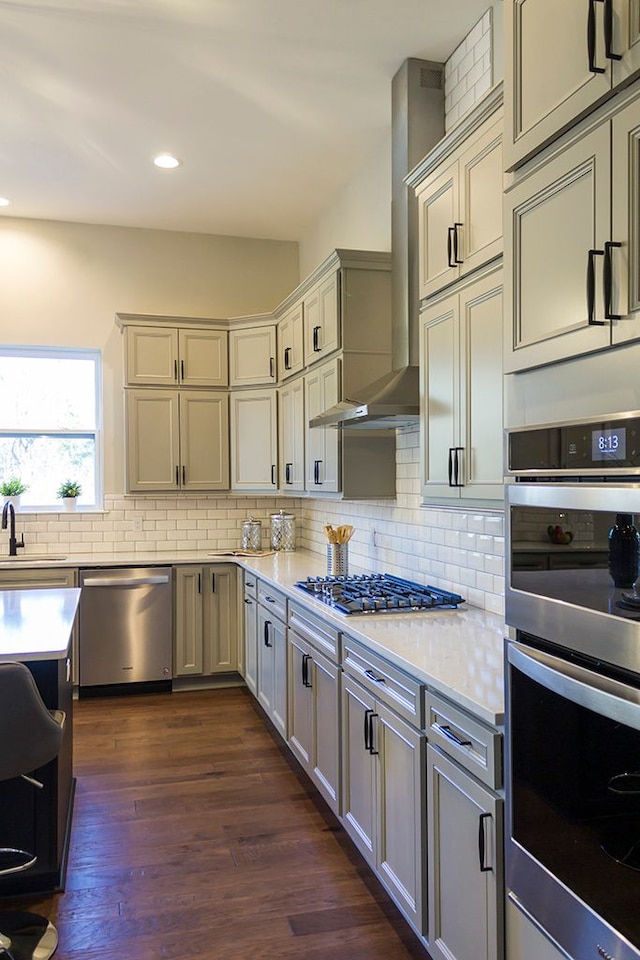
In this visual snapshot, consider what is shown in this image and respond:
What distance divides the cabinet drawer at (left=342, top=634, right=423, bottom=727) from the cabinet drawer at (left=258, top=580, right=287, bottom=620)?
1062mm

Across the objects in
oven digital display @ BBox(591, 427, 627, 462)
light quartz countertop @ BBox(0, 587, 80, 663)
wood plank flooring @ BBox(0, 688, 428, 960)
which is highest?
oven digital display @ BBox(591, 427, 627, 462)

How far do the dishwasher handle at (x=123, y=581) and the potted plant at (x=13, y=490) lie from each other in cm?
94

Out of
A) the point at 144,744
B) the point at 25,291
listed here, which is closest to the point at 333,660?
the point at 144,744

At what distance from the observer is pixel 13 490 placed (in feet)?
17.8

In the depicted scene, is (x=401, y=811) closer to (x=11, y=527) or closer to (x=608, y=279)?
(x=608, y=279)

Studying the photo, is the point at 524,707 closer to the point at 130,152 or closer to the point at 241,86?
the point at 241,86

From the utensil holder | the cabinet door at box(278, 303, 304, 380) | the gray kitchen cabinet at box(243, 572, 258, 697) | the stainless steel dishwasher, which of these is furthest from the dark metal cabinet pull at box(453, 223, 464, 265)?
the stainless steel dishwasher

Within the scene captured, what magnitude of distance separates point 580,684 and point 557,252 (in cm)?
86

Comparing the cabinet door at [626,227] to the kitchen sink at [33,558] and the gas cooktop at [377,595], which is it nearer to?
the gas cooktop at [377,595]

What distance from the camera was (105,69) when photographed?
3.54 meters

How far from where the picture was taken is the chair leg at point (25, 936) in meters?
2.30

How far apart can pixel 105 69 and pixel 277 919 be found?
3739 mm

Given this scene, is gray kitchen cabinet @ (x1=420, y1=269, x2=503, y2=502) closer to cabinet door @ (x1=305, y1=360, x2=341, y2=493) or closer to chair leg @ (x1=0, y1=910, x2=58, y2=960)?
cabinet door @ (x1=305, y1=360, x2=341, y2=493)

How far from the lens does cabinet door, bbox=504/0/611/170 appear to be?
1.42 m
